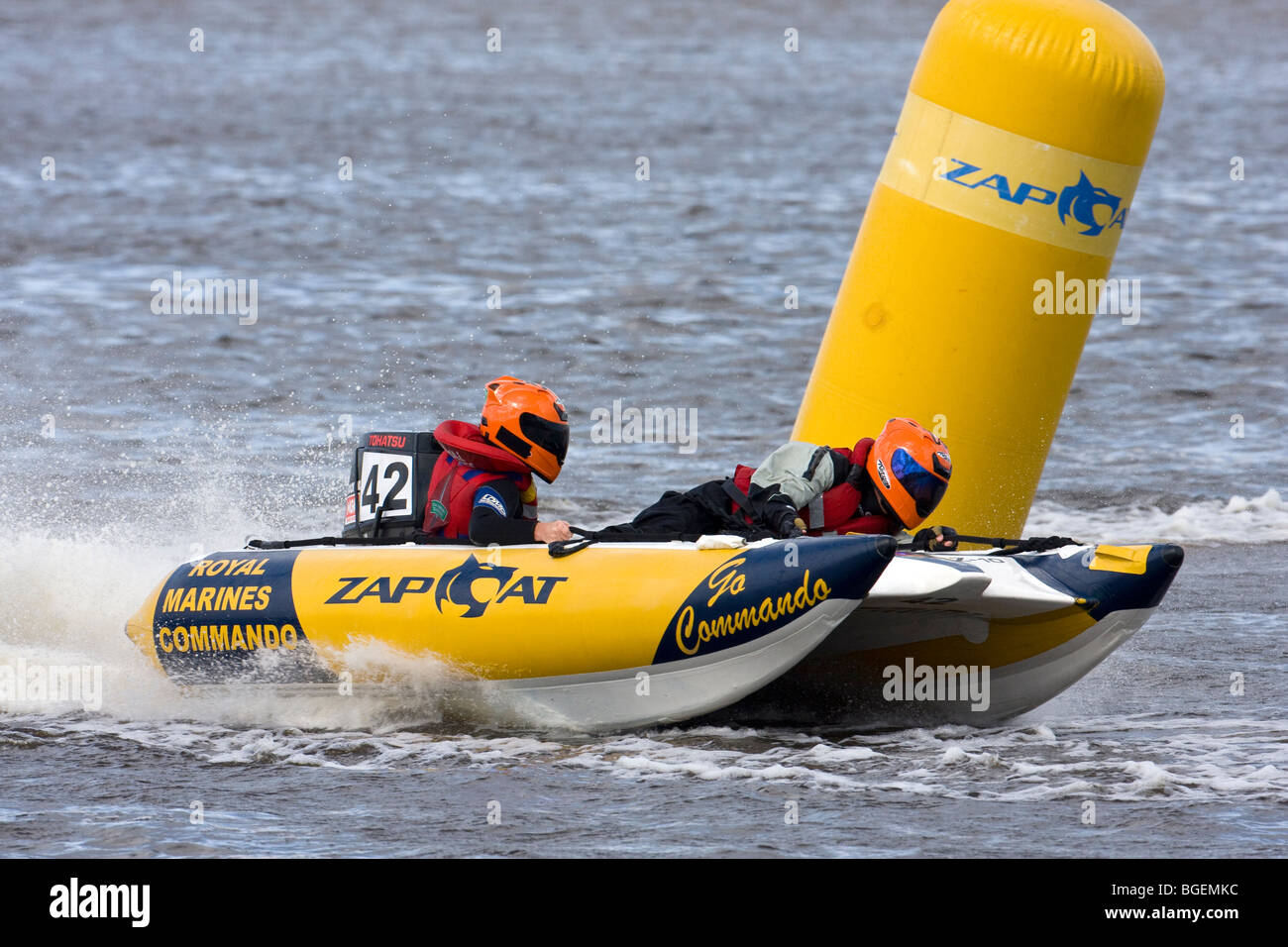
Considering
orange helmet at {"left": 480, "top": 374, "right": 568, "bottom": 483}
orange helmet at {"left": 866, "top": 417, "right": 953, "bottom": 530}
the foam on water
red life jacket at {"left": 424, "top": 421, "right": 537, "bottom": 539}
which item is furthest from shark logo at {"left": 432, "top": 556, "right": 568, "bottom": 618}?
the foam on water

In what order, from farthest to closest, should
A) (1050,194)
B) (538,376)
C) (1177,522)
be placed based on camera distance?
1. (538,376)
2. (1177,522)
3. (1050,194)

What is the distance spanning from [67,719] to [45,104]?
1071 inches

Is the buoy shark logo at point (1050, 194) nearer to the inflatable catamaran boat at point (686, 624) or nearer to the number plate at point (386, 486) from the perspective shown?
the inflatable catamaran boat at point (686, 624)

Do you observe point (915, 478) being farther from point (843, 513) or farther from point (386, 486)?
point (386, 486)

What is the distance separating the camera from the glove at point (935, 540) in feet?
25.7

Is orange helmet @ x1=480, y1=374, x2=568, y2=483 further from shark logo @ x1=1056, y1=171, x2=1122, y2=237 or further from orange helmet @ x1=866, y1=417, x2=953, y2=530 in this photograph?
shark logo @ x1=1056, y1=171, x2=1122, y2=237

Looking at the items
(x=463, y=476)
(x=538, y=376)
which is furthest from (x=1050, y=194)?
(x=538, y=376)

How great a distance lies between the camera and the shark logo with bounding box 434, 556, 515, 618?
7.48 m

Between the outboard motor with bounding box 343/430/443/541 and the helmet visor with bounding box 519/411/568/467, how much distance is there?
0.74 meters

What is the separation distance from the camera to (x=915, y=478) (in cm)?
773

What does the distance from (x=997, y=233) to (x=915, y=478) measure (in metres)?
1.73

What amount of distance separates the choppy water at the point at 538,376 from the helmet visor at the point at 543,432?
1304mm

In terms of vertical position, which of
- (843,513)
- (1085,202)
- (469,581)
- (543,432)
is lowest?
(469,581)
